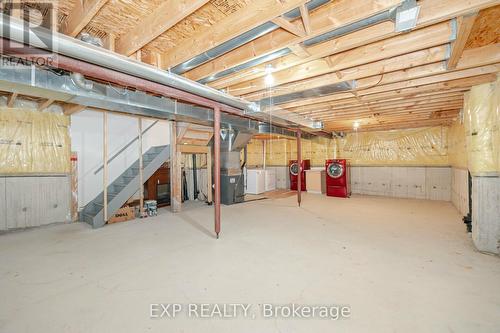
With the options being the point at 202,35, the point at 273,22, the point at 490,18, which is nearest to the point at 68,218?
the point at 202,35

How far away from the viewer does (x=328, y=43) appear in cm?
205

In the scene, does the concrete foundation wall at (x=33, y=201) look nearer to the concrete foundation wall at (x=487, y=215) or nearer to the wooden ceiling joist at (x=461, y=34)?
the wooden ceiling joist at (x=461, y=34)

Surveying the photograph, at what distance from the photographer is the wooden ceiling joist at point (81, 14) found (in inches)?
57.3

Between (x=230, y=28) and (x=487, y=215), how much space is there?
373 cm

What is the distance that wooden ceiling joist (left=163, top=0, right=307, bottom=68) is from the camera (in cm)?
150

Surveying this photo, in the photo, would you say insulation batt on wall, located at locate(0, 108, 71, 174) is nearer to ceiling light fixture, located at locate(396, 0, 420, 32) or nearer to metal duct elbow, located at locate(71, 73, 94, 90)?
metal duct elbow, located at locate(71, 73, 94, 90)

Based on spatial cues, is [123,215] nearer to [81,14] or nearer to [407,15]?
[81,14]

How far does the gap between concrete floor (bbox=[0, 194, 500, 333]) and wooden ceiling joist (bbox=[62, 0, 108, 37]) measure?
222 cm

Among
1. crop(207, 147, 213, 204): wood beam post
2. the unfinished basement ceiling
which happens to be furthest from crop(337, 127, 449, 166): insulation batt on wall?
crop(207, 147, 213, 204): wood beam post

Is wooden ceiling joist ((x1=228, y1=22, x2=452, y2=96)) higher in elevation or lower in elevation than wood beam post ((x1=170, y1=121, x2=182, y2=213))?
higher

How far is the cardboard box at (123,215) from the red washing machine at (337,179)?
5891 millimetres

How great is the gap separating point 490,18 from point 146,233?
4.79 m

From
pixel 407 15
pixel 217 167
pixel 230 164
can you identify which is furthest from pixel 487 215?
pixel 230 164

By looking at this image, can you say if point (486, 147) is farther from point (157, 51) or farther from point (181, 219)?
point (181, 219)
